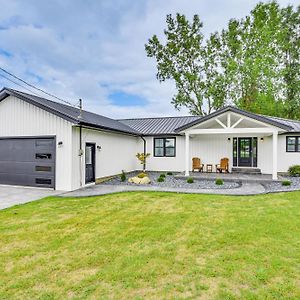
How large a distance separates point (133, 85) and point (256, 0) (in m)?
16.7

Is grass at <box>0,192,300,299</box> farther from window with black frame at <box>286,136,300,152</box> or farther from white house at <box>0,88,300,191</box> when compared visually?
window with black frame at <box>286,136,300,152</box>

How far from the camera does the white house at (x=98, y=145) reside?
10.3 metres

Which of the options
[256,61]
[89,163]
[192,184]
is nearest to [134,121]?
[89,163]

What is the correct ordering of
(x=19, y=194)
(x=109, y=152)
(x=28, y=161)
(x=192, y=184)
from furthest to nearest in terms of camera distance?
(x=109, y=152) → (x=192, y=184) → (x=28, y=161) → (x=19, y=194)

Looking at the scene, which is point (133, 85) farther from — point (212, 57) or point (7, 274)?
point (7, 274)

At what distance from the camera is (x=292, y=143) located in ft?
48.0

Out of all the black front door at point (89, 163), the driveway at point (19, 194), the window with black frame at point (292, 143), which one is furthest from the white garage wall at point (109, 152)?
the window with black frame at point (292, 143)

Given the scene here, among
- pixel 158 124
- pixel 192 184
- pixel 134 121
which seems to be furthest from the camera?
pixel 134 121

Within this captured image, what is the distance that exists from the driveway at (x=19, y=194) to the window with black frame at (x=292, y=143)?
44.5 feet

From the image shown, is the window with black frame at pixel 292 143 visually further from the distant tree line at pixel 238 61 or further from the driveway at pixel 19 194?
the driveway at pixel 19 194

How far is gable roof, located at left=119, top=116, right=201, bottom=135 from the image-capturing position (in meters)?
16.6

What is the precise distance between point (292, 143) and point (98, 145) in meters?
11.8

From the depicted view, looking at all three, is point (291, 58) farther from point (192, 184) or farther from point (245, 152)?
point (192, 184)

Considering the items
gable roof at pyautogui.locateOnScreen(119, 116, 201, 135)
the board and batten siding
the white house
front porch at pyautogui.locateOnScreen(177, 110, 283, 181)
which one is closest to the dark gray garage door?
the white house
